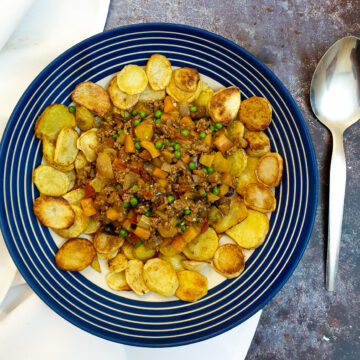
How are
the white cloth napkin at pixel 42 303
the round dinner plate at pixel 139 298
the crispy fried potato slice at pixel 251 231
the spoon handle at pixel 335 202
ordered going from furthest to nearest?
the spoon handle at pixel 335 202, the white cloth napkin at pixel 42 303, the crispy fried potato slice at pixel 251 231, the round dinner plate at pixel 139 298

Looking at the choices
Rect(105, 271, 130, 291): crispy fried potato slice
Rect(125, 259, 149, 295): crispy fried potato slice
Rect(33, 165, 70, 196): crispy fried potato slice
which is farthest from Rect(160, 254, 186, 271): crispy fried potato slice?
A: Rect(33, 165, 70, 196): crispy fried potato slice

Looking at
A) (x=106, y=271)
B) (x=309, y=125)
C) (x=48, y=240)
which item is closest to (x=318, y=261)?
(x=309, y=125)

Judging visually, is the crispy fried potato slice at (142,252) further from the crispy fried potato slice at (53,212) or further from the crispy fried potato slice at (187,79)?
the crispy fried potato slice at (187,79)

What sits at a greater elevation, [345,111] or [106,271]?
[345,111]

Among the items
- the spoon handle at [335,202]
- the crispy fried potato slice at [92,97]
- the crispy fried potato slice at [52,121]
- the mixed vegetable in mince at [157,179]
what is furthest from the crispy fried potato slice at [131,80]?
the spoon handle at [335,202]

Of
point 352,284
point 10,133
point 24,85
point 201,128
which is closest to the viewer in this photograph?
point 10,133

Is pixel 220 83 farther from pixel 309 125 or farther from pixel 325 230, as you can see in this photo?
pixel 325 230
